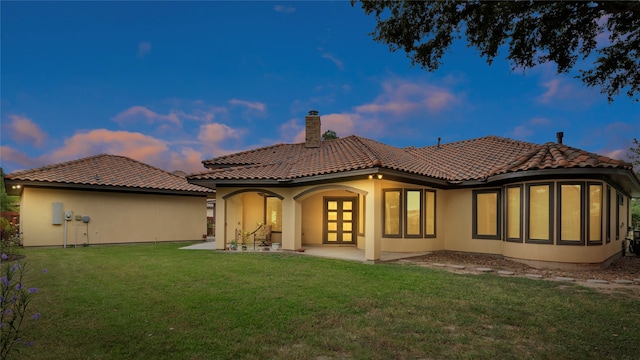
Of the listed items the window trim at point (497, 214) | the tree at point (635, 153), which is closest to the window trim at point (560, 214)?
the window trim at point (497, 214)

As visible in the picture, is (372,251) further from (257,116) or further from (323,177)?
(257,116)

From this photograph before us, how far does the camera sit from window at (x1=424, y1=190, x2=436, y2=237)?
44.1 ft

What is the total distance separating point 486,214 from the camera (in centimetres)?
1289

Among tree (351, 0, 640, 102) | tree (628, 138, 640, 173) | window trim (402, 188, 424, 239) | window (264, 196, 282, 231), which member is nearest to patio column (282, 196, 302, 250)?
window (264, 196, 282, 231)

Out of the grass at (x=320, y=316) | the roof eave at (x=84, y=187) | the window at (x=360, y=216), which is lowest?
the grass at (x=320, y=316)

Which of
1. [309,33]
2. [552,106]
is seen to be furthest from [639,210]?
[309,33]

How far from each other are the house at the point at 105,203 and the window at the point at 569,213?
1635cm

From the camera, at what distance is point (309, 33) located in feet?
52.6

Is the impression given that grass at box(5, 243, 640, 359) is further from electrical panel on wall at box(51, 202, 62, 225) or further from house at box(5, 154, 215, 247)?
house at box(5, 154, 215, 247)

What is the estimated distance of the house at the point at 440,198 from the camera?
10.5m

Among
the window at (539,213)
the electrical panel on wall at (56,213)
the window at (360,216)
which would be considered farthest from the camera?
the electrical panel on wall at (56,213)

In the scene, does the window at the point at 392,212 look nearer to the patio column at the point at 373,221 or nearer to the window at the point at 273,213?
the patio column at the point at 373,221

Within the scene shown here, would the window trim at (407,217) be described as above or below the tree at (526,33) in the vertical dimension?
below

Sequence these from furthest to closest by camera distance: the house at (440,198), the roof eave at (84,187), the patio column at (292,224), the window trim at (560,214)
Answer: the roof eave at (84,187) < the patio column at (292,224) < the house at (440,198) < the window trim at (560,214)
